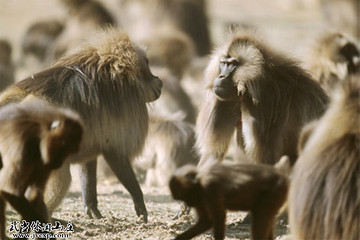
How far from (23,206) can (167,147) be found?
348 cm

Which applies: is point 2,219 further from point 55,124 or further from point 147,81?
point 147,81

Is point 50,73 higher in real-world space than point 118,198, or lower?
higher

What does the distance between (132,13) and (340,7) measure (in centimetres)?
407

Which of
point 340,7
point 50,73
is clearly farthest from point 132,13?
point 50,73

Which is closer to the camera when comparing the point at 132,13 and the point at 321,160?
the point at 321,160

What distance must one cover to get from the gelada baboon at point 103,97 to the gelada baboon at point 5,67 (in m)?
4.49

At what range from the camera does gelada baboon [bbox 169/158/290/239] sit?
12.2 ft

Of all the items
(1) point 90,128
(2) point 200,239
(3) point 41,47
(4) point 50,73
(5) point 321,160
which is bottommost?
(2) point 200,239

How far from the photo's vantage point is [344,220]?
3.31 metres

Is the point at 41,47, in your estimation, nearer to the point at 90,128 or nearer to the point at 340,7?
the point at 340,7

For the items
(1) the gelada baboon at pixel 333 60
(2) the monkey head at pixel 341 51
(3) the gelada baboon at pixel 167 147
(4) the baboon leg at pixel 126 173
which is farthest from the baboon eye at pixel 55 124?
(2) the monkey head at pixel 341 51

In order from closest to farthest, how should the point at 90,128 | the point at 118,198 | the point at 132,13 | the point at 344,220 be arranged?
the point at 344,220 → the point at 90,128 → the point at 118,198 → the point at 132,13

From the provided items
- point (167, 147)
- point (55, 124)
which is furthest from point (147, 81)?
point (167, 147)

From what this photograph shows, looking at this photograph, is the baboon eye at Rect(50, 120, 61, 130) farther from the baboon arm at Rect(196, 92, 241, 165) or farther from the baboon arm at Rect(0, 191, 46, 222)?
the baboon arm at Rect(196, 92, 241, 165)
